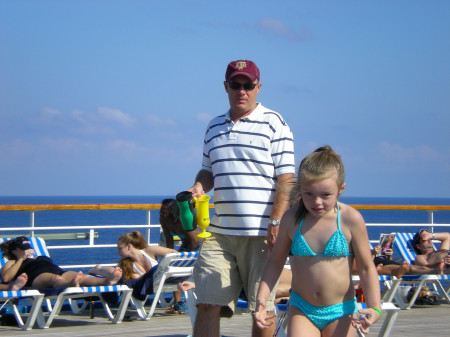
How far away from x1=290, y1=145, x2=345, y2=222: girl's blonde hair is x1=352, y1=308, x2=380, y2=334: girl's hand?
0.51m

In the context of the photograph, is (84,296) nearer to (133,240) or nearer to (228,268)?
(133,240)

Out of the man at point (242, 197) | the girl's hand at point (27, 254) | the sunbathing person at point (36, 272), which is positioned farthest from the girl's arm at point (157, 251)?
the man at point (242, 197)

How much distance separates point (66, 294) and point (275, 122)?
3.31 meters

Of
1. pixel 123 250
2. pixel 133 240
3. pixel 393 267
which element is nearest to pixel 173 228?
pixel 133 240

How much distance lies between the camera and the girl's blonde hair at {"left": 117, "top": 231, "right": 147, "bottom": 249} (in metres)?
7.57

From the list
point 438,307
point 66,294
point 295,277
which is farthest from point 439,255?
point 295,277


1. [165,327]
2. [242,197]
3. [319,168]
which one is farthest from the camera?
[165,327]

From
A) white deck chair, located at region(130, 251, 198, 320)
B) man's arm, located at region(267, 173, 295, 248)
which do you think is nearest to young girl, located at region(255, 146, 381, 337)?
man's arm, located at region(267, 173, 295, 248)

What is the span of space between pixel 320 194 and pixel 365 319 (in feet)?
1.75

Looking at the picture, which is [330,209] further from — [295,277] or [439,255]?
[439,255]

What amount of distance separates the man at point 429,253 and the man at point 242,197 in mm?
4915

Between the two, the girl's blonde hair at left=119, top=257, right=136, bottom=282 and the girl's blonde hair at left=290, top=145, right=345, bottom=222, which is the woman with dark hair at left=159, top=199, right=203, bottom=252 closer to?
the girl's blonde hair at left=119, top=257, right=136, bottom=282

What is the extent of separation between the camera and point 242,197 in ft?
13.6

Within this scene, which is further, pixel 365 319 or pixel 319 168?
pixel 319 168
